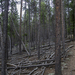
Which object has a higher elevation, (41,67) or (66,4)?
(66,4)

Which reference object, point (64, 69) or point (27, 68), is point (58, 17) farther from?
point (27, 68)

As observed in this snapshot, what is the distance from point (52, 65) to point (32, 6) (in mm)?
15074

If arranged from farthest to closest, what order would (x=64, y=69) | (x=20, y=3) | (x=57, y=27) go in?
(x=20, y=3)
(x=64, y=69)
(x=57, y=27)

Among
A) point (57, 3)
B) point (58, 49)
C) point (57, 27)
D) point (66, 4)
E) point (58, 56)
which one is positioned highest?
point (66, 4)

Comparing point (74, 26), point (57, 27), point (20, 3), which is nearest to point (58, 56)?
point (57, 27)

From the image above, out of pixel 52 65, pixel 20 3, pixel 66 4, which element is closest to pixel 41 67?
pixel 52 65

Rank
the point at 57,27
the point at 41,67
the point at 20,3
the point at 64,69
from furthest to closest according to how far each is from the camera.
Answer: the point at 20,3 → the point at 41,67 → the point at 64,69 → the point at 57,27

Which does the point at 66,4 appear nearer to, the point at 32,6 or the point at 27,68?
the point at 32,6

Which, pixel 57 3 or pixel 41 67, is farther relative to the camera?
pixel 41 67

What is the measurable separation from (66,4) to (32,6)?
8109 millimetres

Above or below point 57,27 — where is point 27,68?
below

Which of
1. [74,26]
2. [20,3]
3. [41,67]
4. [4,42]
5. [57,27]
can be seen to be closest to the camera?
[4,42]

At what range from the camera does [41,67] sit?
738 centimetres

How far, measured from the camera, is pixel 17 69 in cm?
764
